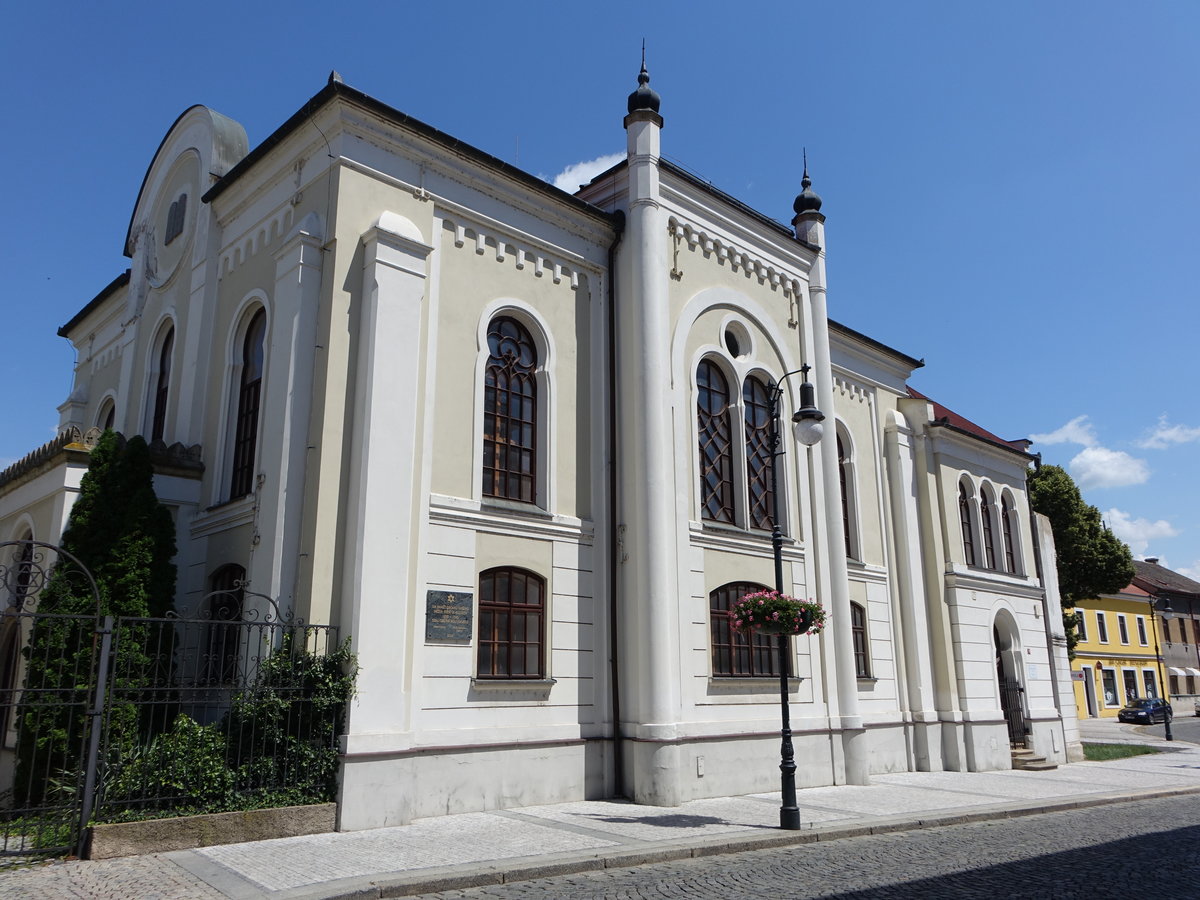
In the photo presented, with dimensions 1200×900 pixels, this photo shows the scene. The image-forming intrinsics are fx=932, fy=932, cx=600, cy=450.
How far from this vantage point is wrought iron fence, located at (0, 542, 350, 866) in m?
9.53

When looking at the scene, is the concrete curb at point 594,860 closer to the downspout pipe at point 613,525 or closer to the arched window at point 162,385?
the downspout pipe at point 613,525

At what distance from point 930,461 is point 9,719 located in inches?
778

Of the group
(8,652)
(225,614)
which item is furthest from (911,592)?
(8,652)

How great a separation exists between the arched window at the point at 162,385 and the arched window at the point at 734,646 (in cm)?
1044

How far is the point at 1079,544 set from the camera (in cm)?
3822

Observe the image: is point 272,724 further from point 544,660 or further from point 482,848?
point 544,660

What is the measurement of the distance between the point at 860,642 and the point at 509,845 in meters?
11.8

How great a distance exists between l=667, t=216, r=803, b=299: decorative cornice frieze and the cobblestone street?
10500 mm

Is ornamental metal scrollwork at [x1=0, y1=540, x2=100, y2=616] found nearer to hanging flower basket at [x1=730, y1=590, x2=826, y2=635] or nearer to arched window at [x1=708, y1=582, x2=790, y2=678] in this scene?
hanging flower basket at [x1=730, y1=590, x2=826, y2=635]

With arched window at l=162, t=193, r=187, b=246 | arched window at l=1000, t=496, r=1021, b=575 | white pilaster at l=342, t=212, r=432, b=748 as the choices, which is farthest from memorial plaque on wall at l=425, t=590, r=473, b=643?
arched window at l=1000, t=496, r=1021, b=575

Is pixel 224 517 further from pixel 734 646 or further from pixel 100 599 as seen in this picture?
pixel 734 646

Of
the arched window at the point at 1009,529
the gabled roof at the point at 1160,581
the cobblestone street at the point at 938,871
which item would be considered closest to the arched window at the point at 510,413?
the cobblestone street at the point at 938,871

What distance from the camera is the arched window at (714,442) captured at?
16797 millimetres

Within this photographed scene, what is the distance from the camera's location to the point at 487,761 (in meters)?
12.8
